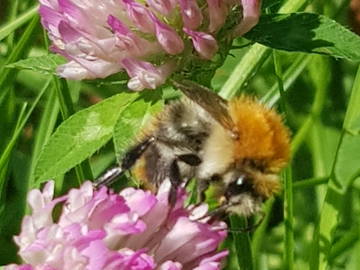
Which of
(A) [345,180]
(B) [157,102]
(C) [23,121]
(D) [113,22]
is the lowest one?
(A) [345,180]

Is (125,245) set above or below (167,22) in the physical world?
below

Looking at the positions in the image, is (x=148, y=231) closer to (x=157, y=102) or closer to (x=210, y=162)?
(x=210, y=162)

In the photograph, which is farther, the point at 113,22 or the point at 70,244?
the point at 113,22

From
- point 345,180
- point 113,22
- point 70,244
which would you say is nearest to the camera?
point 70,244

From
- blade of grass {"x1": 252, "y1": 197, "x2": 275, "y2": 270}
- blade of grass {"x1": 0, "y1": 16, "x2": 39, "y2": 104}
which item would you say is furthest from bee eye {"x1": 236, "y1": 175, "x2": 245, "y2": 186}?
blade of grass {"x1": 0, "y1": 16, "x2": 39, "y2": 104}

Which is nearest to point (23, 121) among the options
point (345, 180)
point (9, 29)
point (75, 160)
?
point (9, 29)

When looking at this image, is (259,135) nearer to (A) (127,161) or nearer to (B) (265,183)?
(B) (265,183)

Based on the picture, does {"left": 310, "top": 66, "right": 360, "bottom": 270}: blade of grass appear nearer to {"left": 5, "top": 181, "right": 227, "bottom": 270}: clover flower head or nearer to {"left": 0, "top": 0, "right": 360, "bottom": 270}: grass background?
{"left": 0, "top": 0, "right": 360, "bottom": 270}: grass background

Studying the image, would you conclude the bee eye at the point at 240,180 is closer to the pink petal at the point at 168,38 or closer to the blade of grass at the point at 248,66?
the pink petal at the point at 168,38
